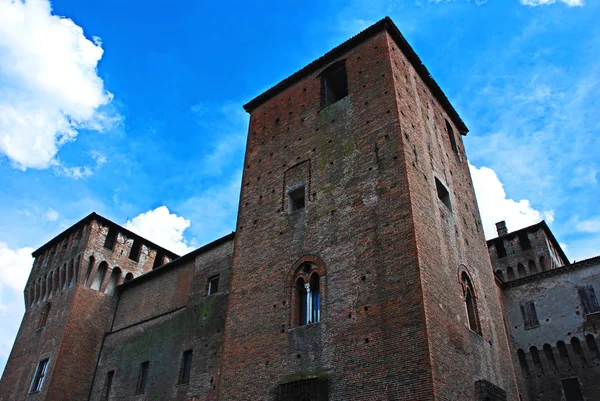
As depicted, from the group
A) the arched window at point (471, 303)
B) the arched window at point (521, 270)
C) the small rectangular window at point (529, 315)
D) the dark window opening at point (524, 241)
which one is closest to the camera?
the arched window at point (471, 303)

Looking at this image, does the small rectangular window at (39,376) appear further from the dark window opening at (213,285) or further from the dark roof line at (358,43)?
the dark roof line at (358,43)

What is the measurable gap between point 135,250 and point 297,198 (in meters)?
12.7

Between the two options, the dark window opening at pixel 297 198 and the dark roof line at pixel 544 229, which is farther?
the dark roof line at pixel 544 229

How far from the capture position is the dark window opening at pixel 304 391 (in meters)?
9.84

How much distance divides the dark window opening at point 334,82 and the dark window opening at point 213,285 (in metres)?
7.19

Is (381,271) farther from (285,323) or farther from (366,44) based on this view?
(366,44)

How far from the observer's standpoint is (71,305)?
20094 mm

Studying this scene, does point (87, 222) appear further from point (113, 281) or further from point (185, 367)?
point (185, 367)

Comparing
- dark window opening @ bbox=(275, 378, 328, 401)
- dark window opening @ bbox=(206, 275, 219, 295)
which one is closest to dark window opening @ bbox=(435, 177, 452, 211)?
dark window opening @ bbox=(275, 378, 328, 401)

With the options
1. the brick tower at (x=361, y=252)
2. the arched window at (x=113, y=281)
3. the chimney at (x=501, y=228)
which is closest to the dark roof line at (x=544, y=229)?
the chimney at (x=501, y=228)

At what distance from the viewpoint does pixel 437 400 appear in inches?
335

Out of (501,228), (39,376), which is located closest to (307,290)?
(39,376)

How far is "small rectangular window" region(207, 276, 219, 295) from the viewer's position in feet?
55.2

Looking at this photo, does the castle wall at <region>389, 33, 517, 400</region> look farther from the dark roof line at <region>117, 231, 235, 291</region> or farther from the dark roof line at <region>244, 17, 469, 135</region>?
the dark roof line at <region>117, 231, 235, 291</region>
